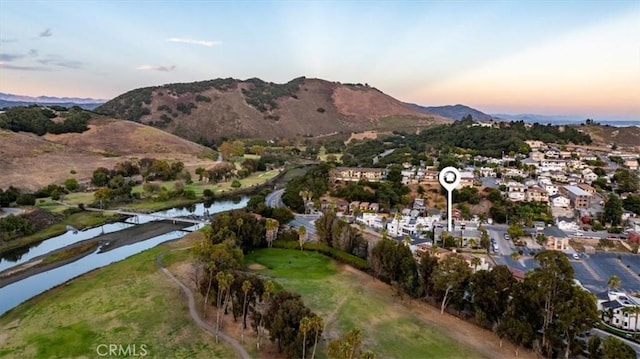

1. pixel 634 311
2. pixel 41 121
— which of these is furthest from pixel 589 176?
pixel 41 121

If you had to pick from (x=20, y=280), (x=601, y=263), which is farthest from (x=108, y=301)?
(x=601, y=263)

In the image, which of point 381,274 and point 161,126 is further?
point 161,126

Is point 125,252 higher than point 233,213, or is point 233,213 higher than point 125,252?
point 233,213

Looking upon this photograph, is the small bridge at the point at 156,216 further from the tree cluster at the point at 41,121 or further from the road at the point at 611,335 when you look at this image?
the tree cluster at the point at 41,121

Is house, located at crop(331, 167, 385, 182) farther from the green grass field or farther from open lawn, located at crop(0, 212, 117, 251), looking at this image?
open lawn, located at crop(0, 212, 117, 251)

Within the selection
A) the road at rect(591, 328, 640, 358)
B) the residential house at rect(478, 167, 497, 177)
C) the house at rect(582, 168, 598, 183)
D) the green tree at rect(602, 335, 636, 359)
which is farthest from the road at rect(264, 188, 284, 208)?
the house at rect(582, 168, 598, 183)

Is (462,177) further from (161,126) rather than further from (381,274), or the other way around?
(161,126)
